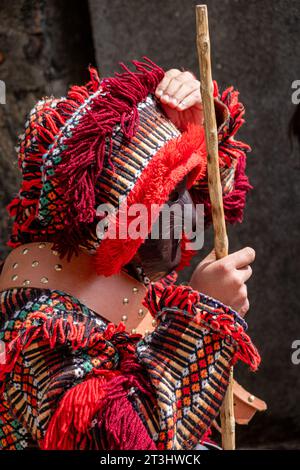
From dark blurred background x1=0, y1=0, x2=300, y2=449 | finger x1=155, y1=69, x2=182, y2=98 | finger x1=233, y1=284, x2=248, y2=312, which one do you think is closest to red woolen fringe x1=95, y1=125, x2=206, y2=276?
finger x1=155, y1=69, x2=182, y2=98

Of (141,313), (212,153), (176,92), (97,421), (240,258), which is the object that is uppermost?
(176,92)

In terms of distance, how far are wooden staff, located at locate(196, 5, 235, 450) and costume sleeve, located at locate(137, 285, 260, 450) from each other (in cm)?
6

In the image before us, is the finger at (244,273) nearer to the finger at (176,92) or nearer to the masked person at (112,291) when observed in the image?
the masked person at (112,291)

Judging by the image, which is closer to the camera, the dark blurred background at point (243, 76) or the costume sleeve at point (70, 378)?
the costume sleeve at point (70, 378)

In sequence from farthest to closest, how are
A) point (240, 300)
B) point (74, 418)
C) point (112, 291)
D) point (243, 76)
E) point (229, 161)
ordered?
point (243, 76), point (229, 161), point (112, 291), point (240, 300), point (74, 418)

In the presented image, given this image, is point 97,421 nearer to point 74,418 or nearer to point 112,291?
point 74,418

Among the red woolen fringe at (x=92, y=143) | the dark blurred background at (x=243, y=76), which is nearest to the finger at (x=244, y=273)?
the red woolen fringe at (x=92, y=143)

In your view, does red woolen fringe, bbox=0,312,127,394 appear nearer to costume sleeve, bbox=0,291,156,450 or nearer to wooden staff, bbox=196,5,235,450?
costume sleeve, bbox=0,291,156,450

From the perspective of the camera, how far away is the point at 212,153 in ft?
4.81

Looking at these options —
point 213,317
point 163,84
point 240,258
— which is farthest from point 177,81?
point 213,317

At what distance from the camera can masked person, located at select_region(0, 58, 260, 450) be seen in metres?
1.40

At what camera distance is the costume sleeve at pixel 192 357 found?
1404mm

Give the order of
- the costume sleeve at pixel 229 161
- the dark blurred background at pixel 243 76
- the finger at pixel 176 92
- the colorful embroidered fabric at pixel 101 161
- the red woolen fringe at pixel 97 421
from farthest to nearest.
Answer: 1. the dark blurred background at pixel 243 76
2. the costume sleeve at pixel 229 161
3. the finger at pixel 176 92
4. the colorful embroidered fabric at pixel 101 161
5. the red woolen fringe at pixel 97 421

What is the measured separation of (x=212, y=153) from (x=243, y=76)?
0.74 meters
